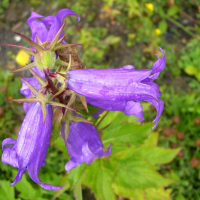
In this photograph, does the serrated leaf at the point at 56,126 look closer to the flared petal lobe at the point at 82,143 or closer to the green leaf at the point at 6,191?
the flared petal lobe at the point at 82,143

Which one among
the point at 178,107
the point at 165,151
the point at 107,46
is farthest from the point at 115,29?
the point at 165,151

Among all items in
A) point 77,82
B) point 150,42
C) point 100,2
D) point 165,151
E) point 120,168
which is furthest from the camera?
point 100,2

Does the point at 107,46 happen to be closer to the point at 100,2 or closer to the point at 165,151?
the point at 100,2

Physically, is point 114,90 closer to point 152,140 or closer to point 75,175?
point 75,175

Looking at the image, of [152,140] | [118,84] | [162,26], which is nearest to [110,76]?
[118,84]

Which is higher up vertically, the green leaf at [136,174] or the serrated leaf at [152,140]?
the green leaf at [136,174]

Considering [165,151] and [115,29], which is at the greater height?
[115,29]

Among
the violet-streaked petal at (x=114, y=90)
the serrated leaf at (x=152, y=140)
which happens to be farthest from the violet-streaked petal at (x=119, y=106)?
the serrated leaf at (x=152, y=140)
